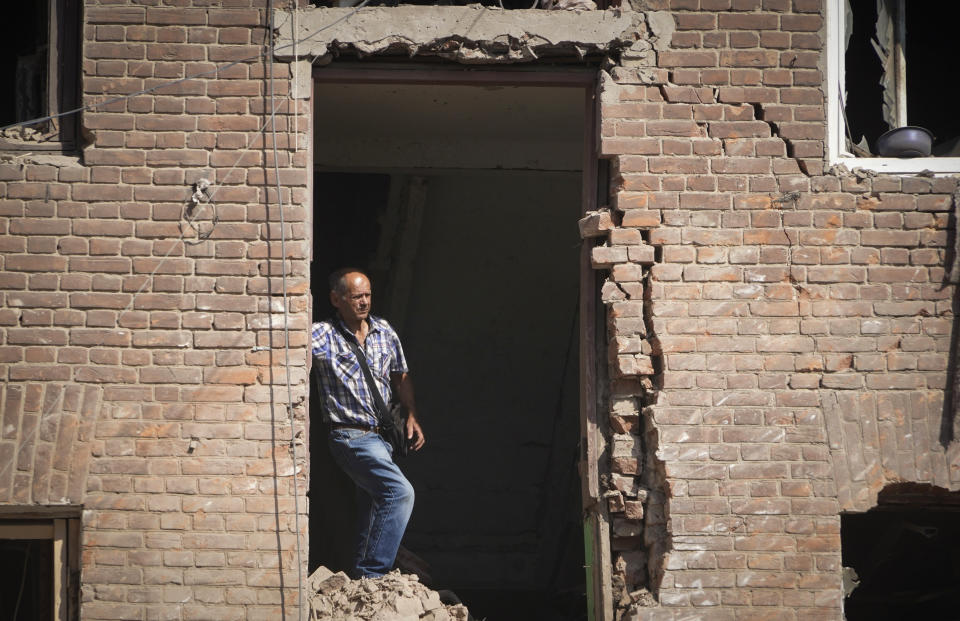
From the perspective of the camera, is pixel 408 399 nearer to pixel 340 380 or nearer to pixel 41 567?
pixel 340 380

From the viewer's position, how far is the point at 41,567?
5.67m

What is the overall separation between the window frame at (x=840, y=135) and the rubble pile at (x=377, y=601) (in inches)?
121

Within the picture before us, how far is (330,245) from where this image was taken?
811cm

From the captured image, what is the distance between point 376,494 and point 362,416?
452 millimetres

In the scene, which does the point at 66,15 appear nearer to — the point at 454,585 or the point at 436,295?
the point at 436,295

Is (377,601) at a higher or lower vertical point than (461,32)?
lower

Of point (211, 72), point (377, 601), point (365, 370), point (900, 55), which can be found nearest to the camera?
point (211, 72)

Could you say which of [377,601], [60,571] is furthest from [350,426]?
[60,571]

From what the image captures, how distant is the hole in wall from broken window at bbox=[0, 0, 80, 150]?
18.1 ft

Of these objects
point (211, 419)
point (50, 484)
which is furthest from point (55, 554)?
point (211, 419)

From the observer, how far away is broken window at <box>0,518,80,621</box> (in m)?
4.86

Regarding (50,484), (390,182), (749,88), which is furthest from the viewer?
(390,182)

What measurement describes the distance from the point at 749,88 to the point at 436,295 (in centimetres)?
379

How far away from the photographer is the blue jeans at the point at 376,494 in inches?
222
